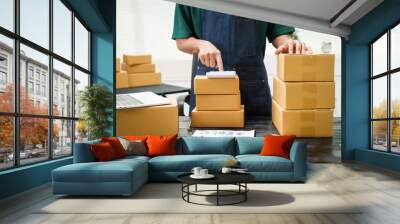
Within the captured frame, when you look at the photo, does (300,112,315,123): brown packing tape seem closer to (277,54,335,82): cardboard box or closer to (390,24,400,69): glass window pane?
(277,54,335,82): cardboard box

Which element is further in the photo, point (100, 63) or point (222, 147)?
point (100, 63)

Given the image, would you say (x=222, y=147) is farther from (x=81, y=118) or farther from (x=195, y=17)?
(x=195, y=17)

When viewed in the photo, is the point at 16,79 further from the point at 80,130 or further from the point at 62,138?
the point at 80,130

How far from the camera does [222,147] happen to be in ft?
22.5

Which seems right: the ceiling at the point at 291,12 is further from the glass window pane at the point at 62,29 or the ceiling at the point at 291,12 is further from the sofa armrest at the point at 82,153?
the sofa armrest at the point at 82,153

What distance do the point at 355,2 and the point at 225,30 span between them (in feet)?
10.7

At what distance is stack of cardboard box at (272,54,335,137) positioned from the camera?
8.95 metres

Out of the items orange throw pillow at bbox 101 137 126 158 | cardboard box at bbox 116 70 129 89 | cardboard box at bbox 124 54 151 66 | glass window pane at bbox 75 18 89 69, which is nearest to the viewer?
orange throw pillow at bbox 101 137 126 158

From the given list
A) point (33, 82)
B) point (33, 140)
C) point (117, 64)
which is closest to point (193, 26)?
point (117, 64)

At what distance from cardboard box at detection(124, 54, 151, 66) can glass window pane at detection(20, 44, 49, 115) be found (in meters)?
3.44

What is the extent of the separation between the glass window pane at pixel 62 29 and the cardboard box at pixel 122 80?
1.87 metres

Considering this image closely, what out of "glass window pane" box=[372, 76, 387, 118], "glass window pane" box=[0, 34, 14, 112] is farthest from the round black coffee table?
"glass window pane" box=[372, 76, 387, 118]

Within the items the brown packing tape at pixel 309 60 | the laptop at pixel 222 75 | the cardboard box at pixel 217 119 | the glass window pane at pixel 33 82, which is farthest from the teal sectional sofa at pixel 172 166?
the brown packing tape at pixel 309 60

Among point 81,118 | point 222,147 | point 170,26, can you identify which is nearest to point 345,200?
point 222,147
